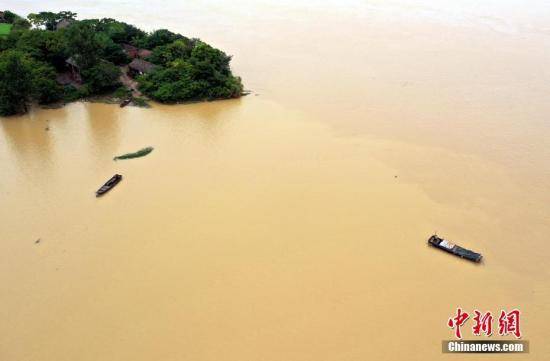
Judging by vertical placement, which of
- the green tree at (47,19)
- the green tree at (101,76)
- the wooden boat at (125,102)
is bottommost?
the wooden boat at (125,102)

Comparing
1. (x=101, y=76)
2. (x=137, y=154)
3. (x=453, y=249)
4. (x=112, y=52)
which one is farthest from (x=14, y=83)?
(x=453, y=249)

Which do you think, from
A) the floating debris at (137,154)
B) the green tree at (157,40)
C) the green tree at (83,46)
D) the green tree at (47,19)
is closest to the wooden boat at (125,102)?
the green tree at (83,46)

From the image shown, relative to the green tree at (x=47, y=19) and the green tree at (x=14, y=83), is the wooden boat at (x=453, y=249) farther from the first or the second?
the green tree at (x=47, y=19)

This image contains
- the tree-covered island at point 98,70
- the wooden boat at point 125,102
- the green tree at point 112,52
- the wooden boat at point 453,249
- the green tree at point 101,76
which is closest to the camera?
the wooden boat at point 453,249

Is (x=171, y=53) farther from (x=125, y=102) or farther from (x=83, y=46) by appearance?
(x=83, y=46)

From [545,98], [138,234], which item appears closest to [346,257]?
[138,234]

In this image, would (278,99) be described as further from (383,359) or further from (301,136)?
(383,359)
